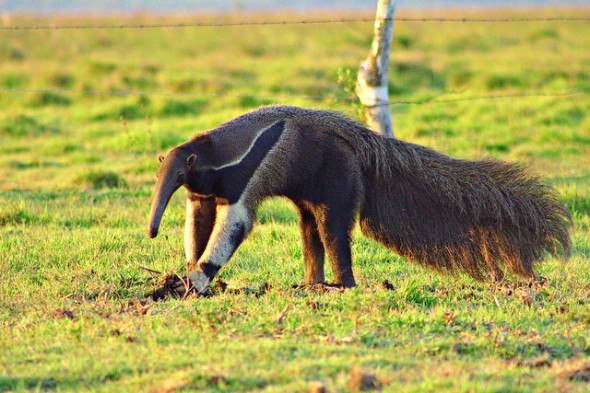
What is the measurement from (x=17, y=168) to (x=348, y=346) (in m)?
9.41

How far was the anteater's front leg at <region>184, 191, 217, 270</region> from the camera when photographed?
6.63m

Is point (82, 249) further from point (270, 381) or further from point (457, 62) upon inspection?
point (457, 62)

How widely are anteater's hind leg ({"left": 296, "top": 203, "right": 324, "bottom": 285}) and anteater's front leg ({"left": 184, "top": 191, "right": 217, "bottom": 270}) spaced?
30.9 inches

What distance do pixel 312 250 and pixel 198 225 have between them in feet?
3.17

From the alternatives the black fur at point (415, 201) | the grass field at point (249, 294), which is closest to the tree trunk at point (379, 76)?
the grass field at point (249, 294)

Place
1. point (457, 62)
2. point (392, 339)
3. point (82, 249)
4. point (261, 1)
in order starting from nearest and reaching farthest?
point (392, 339) < point (82, 249) < point (457, 62) < point (261, 1)

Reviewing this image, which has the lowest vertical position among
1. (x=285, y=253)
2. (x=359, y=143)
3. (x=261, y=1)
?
(x=285, y=253)

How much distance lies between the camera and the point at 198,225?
264 inches

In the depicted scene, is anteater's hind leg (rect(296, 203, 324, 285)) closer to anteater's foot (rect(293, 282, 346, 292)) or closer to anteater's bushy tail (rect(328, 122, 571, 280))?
anteater's foot (rect(293, 282, 346, 292))

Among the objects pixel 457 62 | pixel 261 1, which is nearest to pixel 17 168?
pixel 457 62

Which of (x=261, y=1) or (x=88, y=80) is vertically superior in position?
(x=261, y=1)

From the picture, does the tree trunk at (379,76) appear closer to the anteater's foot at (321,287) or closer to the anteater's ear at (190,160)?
the anteater's foot at (321,287)

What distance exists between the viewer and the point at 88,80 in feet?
70.5

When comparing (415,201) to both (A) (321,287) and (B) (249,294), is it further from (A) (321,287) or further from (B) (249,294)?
(B) (249,294)
